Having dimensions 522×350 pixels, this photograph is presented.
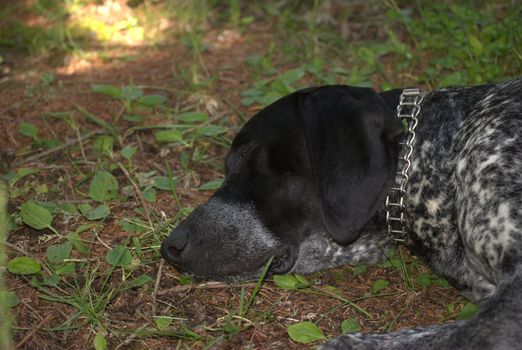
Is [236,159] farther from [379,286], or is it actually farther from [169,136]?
[169,136]

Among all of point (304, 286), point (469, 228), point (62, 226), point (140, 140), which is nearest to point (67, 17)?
point (140, 140)

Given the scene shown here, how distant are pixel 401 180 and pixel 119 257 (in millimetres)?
1401

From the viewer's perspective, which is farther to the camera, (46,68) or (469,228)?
(46,68)

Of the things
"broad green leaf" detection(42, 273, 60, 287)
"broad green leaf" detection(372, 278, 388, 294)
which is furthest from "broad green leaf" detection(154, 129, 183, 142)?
"broad green leaf" detection(372, 278, 388, 294)

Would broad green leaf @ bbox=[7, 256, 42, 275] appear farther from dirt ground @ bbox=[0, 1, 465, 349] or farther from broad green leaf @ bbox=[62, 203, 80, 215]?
broad green leaf @ bbox=[62, 203, 80, 215]

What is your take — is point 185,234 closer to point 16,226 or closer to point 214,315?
point 214,315

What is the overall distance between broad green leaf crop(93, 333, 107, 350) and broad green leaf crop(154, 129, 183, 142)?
1830 mm

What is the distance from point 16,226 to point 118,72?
6.50 ft

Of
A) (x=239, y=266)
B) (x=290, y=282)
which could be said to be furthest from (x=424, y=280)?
(x=239, y=266)

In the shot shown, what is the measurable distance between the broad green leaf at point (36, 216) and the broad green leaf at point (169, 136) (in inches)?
42.0

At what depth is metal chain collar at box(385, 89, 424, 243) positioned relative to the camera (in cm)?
367

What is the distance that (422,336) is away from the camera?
331 centimetres

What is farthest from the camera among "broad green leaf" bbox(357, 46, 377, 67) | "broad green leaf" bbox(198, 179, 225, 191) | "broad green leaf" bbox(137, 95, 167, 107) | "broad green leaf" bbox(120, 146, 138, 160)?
"broad green leaf" bbox(357, 46, 377, 67)

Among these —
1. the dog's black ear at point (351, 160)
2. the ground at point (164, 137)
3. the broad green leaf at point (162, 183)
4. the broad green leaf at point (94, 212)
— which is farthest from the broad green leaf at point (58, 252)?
the dog's black ear at point (351, 160)
